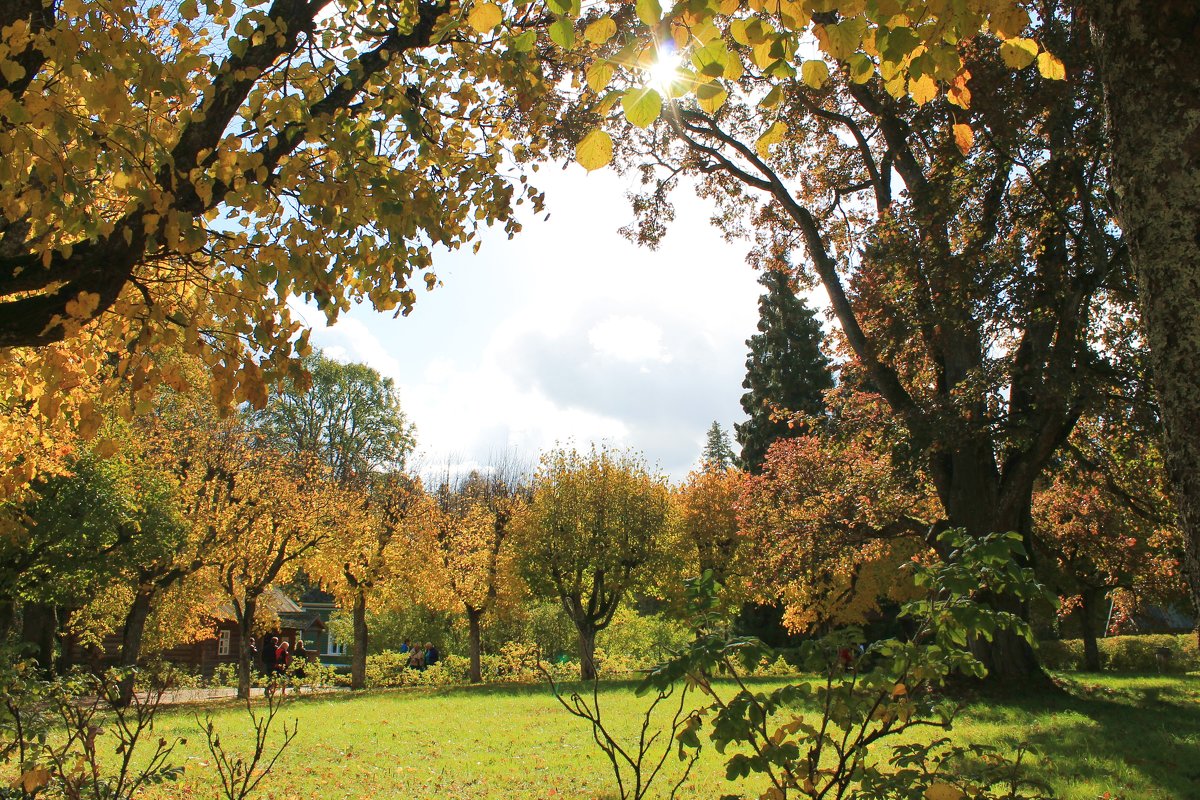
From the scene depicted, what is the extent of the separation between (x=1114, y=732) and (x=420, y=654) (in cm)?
2257

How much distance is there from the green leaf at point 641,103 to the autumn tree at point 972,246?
5303mm

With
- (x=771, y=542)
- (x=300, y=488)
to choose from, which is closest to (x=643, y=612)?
(x=300, y=488)

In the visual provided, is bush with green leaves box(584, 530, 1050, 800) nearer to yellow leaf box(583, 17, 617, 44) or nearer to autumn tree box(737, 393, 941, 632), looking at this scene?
yellow leaf box(583, 17, 617, 44)

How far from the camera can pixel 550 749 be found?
30.9 feet

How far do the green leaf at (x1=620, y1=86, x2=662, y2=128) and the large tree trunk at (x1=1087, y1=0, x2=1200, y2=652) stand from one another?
4.79 ft

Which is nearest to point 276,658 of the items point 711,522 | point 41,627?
point 41,627

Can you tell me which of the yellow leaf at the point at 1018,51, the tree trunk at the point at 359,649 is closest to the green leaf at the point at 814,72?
the yellow leaf at the point at 1018,51

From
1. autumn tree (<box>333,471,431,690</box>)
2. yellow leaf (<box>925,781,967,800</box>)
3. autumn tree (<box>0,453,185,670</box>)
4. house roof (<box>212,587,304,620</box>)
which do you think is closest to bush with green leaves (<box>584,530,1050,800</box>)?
yellow leaf (<box>925,781,967,800</box>)

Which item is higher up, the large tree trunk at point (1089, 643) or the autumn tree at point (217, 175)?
the autumn tree at point (217, 175)

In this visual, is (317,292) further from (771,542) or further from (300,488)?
(300,488)

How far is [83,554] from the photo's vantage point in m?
14.4

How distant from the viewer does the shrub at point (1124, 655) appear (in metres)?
21.3

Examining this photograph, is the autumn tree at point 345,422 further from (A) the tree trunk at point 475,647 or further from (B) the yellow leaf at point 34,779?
(B) the yellow leaf at point 34,779

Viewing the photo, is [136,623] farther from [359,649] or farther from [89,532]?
[359,649]
